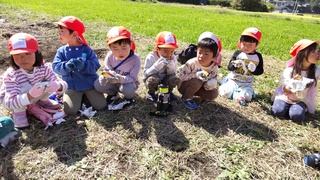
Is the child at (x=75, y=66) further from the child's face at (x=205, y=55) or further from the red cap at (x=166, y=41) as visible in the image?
the child's face at (x=205, y=55)

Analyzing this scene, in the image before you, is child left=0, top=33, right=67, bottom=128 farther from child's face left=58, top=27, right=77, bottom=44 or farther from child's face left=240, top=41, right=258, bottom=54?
child's face left=240, top=41, right=258, bottom=54

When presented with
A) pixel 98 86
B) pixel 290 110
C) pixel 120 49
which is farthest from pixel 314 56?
pixel 98 86

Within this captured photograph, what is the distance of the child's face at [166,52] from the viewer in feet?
11.3

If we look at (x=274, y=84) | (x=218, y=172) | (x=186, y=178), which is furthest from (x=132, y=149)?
(x=274, y=84)

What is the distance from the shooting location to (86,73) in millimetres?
3570

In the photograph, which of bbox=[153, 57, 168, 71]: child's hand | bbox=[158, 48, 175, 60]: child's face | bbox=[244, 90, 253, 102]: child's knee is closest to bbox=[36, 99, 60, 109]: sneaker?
bbox=[153, 57, 168, 71]: child's hand

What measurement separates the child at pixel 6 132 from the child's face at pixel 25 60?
0.62 metres

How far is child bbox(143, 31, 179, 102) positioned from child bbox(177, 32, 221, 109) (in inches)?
9.7

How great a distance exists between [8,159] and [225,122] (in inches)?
102

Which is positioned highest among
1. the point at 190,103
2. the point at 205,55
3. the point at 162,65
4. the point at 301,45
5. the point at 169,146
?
the point at 301,45

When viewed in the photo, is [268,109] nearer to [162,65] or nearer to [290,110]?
[290,110]

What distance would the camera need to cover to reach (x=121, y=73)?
3.64m

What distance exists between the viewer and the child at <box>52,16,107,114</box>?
3258 mm

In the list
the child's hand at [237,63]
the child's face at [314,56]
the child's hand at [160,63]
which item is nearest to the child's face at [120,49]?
the child's hand at [160,63]
